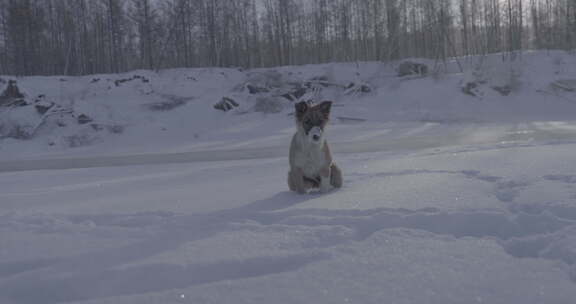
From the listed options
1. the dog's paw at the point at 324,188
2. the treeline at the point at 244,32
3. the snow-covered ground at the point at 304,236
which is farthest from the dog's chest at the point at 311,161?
the treeline at the point at 244,32

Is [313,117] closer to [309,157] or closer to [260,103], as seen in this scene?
[309,157]

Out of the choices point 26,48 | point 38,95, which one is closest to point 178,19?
point 26,48

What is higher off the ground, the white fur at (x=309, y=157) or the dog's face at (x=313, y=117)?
the dog's face at (x=313, y=117)

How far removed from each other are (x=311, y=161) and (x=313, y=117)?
640mm

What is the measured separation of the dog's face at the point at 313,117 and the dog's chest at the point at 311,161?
1.02ft

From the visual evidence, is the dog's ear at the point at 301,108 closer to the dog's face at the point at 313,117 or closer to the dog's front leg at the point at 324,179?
the dog's face at the point at 313,117

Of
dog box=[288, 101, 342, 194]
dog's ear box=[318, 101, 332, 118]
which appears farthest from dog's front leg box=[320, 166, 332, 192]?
dog's ear box=[318, 101, 332, 118]

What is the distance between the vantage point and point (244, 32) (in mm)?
46781

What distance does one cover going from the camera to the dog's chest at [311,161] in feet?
17.6

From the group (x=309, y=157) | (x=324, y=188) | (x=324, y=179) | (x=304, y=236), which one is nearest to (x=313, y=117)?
(x=309, y=157)

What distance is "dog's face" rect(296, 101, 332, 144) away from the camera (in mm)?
4980

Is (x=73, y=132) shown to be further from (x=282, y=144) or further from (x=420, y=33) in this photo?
(x=420, y=33)

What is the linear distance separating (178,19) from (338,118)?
27685 millimetres

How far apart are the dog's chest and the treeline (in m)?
33.2
